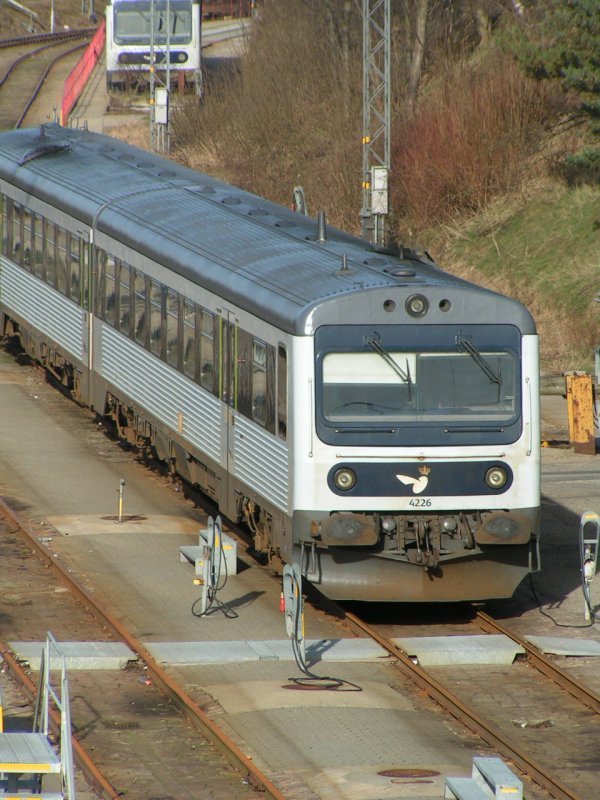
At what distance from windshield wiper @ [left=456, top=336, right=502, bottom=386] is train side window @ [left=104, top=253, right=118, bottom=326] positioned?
7362mm

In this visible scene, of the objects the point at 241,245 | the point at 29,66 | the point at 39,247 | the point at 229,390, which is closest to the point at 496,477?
the point at 229,390

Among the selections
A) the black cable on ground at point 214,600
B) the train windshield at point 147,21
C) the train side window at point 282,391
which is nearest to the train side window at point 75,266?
the black cable on ground at point 214,600

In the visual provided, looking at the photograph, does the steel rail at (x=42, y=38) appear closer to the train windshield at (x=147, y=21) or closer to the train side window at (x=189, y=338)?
the train windshield at (x=147, y=21)

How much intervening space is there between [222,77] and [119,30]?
6508 mm

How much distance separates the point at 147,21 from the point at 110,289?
126ft

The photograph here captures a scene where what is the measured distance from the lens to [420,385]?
500 inches

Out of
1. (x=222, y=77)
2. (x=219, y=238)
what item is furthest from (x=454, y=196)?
(x=219, y=238)

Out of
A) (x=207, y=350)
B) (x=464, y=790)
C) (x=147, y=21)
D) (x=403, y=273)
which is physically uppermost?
(x=403, y=273)

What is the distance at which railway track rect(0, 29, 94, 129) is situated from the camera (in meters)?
55.6

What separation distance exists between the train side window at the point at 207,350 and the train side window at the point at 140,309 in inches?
93.8

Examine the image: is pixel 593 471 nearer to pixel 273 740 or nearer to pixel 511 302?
pixel 511 302

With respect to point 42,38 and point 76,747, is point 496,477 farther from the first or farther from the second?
point 42,38

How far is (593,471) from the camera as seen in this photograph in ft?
65.9

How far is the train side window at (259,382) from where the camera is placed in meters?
13.6
